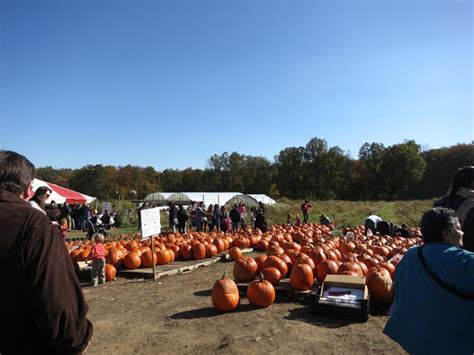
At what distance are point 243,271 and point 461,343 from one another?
5057mm

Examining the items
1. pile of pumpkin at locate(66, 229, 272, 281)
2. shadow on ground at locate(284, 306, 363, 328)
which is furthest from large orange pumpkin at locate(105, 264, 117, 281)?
shadow on ground at locate(284, 306, 363, 328)

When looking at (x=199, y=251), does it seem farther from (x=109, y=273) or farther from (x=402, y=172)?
(x=402, y=172)

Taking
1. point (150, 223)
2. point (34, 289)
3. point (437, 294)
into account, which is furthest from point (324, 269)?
point (34, 289)

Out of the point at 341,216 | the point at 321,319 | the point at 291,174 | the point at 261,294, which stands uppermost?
the point at 291,174

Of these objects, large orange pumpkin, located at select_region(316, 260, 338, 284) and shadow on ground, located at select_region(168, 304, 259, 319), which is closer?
shadow on ground, located at select_region(168, 304, 259, 319)

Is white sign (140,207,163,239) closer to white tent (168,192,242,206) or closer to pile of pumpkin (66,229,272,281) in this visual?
pile of pumpkin (66,229,272,281)

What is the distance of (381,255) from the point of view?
26.6 feet

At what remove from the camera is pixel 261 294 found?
5992 millimetres

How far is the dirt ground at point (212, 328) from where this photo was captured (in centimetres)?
450

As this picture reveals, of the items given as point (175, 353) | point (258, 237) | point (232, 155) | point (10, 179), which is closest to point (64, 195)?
point (258, 237)

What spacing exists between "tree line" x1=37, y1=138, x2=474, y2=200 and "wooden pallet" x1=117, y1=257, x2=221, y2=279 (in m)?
60.8

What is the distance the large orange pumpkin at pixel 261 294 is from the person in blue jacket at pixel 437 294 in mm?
3466

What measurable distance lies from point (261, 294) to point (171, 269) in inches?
146

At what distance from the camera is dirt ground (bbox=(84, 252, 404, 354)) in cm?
450
